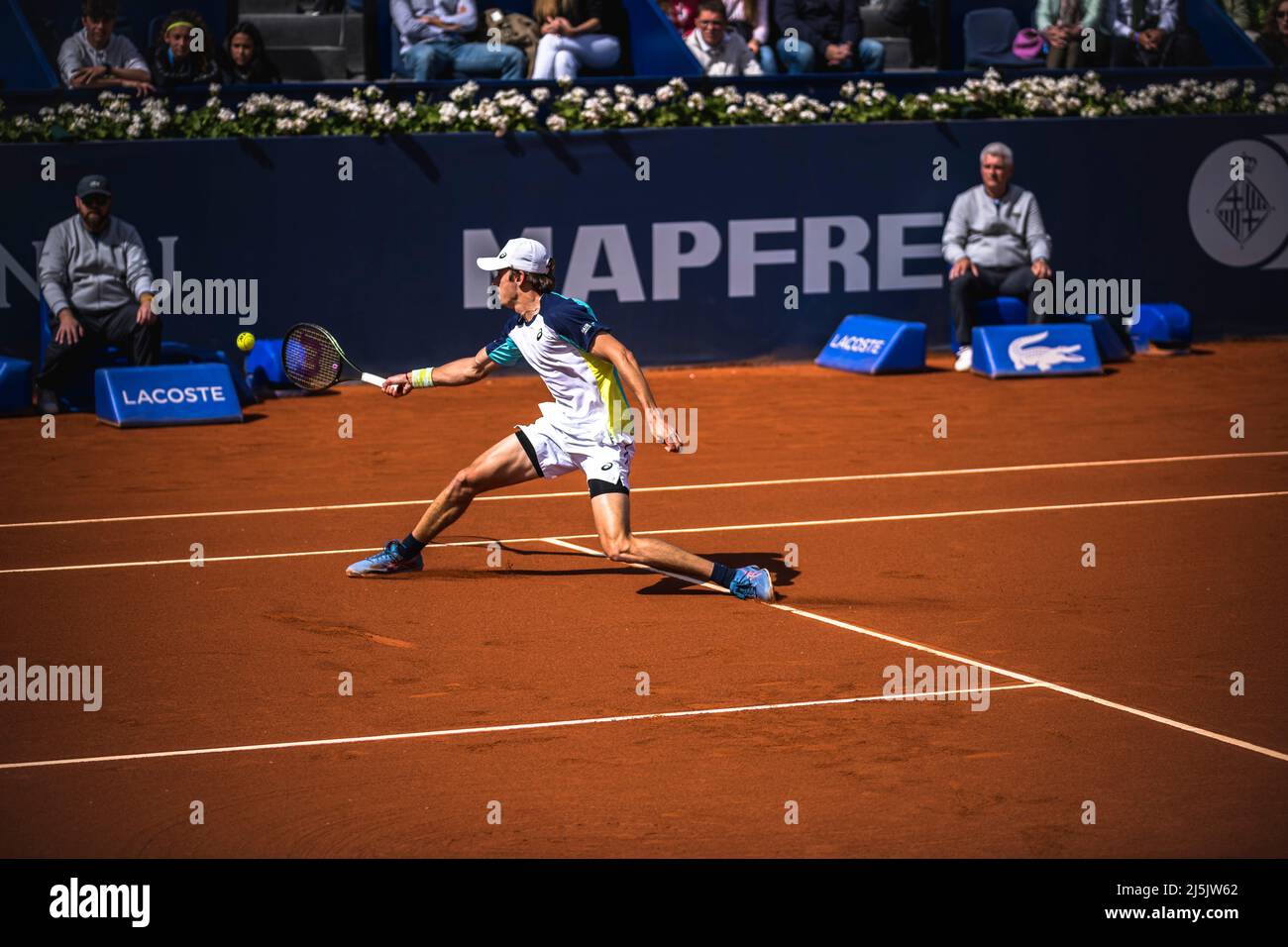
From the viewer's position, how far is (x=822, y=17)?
18.4m

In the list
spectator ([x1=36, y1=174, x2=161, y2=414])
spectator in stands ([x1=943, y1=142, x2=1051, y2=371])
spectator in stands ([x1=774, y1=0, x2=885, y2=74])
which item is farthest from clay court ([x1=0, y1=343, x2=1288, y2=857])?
spectator in stands ([x1=774, y1=0, x2=885, y2=74])

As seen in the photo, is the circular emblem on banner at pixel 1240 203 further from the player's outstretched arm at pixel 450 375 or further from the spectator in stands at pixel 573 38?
the player's outstretched arm at pixel 450 375

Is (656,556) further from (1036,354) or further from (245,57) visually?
(245,57)

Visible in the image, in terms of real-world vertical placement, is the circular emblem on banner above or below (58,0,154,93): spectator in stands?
below

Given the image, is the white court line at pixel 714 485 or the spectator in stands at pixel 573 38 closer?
the white court line at pixel 714 485

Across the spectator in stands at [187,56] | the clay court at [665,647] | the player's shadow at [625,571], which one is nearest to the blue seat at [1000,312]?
the clay court at [665,647]

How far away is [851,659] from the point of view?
775cm

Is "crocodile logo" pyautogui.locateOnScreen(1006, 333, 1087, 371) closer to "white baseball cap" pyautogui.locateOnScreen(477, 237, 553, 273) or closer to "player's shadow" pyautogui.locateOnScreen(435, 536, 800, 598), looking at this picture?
"player's shadow" pyautogui.locateOnScreen(435, 536, 800, 598)

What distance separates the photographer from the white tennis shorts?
28.8 feet

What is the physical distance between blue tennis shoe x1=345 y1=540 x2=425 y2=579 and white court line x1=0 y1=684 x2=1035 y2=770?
2.53 metres

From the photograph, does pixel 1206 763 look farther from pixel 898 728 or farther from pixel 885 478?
pixel 885 478

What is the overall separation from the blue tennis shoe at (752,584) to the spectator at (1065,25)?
39.4 ft

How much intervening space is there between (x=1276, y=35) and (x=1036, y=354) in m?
6.73

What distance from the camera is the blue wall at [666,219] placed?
15.2 meters
